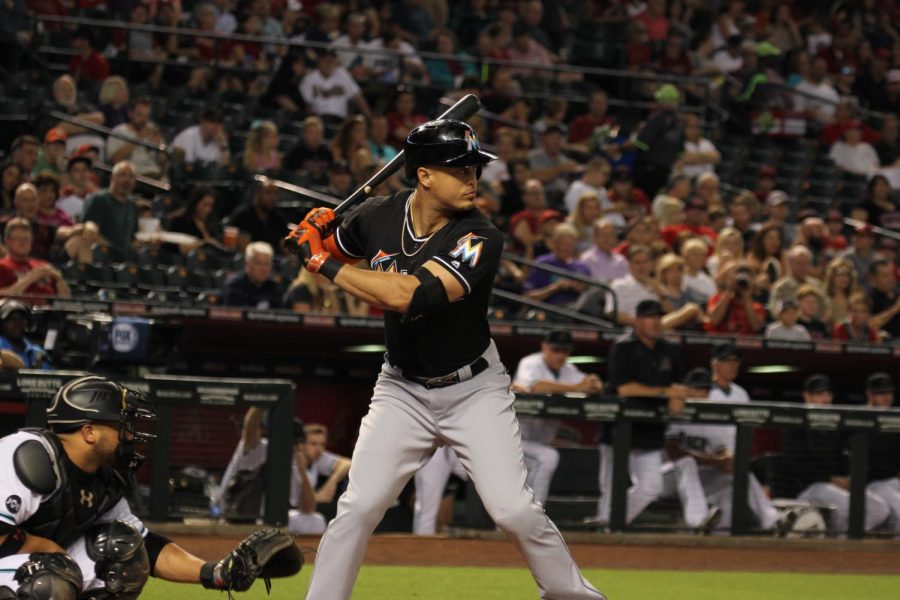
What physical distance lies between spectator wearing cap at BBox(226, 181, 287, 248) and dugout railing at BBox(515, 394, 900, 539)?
3066 millimetres

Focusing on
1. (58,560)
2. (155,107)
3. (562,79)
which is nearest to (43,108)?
(155,107)

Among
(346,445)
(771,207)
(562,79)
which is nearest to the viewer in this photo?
(346,445)

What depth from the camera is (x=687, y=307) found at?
36.3 feet

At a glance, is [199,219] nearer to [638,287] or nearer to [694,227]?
[638,287]

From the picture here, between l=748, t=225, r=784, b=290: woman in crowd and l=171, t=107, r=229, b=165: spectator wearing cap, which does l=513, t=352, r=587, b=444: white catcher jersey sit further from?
l=171, t=107, r=229, b=165: spectator wearing cap

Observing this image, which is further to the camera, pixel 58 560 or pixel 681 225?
pixel 681 225

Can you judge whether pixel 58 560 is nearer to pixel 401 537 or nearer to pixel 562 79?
pixel 401 537

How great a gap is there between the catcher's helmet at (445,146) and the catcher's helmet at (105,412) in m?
1.23

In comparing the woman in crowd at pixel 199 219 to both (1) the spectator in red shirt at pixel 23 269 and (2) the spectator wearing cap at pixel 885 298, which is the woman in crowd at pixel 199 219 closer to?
(1) the spectator in red shirt at pixel 23 269

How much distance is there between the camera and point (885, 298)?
42.0 feet

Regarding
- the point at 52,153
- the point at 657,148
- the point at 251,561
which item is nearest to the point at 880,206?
the point at 657,148

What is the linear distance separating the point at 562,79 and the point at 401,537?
8.63m

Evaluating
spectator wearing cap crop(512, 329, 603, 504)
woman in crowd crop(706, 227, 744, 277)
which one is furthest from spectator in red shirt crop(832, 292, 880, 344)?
spectator wearing cap crop(512, 329, 603, 504)

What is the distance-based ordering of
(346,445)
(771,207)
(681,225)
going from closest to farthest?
(346,445) → (681,225) → (771,207)
